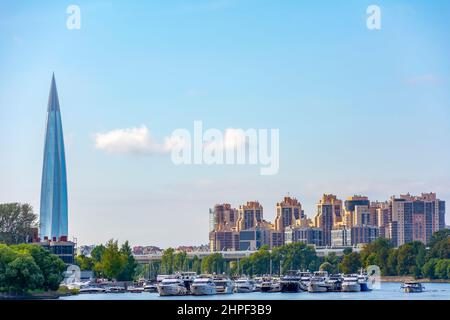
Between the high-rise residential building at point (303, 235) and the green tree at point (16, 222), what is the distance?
769 centimetres

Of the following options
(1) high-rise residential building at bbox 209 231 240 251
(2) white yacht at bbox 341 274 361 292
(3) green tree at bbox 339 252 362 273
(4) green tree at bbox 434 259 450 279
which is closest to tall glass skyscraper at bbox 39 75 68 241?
(1) high-rise residential building at bbox 209 231 240 251

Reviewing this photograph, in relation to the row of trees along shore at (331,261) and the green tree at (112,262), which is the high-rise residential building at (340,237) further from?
the green tree at (112,262)

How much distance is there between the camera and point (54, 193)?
23.4 metres

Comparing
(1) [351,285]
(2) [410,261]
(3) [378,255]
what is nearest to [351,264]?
(3) [378,255]

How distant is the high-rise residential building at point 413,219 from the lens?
27.8m

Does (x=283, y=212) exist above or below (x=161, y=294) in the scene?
above

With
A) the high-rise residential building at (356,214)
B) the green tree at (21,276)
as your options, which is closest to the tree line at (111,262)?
the high-rise residential building at (356,214)

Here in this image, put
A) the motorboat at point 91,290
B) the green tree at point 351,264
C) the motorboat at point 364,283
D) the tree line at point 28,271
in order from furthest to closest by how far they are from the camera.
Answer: the green tree at point 351,264, the motorboat at point 364,283, the motorboat at point 91,290, the tree line at point 28,271
